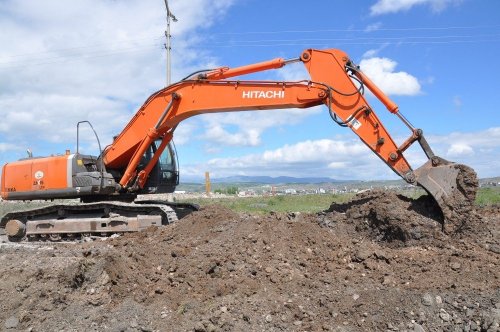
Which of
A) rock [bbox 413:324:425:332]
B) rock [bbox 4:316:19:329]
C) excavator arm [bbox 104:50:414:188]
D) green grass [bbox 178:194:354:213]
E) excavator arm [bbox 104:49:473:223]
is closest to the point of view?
rock [bbox 413:324:425:332]

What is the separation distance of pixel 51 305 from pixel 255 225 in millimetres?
3218

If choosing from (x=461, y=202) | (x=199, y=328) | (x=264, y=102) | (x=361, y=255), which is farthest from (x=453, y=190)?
(x=199, y=328)

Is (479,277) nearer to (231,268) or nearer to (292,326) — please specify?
(292,326)

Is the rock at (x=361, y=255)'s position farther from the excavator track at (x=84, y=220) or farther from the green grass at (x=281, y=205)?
the green grass at (x=281, y=205)

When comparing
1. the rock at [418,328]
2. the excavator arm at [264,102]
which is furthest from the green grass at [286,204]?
the rock at [418,328]

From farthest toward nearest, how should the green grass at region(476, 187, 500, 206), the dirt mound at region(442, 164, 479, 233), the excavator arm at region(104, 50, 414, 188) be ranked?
the green grass at region(476, 187, 500, 206), the excavator arm at region(104, 50, 414, 188), the dirt mound at region(442, 164, 479, 233)

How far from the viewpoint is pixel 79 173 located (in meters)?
11.3

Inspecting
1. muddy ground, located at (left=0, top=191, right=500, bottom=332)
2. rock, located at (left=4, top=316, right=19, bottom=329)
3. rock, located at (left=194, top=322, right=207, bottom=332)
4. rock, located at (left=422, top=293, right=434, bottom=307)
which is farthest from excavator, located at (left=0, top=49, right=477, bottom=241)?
rock, located at (left=4, top=316, right=19, bottom=329)

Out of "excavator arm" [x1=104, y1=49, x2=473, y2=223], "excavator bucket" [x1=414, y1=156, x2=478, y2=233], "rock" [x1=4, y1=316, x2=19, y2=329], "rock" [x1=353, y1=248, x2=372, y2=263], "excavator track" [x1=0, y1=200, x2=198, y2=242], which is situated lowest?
"rock" [x1=4, y1=316, x2=19, y2=329]

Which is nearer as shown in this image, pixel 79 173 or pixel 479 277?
pixel 479 277

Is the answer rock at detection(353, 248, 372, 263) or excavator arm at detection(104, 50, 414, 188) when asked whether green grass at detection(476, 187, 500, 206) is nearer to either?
excavator arm at detection(104, 50, 414, 188)

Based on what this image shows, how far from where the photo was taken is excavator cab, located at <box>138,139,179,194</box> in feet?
38.8

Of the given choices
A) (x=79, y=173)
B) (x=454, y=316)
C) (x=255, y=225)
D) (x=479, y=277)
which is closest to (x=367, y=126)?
(x=255, y=225)

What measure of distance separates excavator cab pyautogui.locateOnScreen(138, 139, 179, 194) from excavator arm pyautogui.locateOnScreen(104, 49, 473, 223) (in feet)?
1.04
